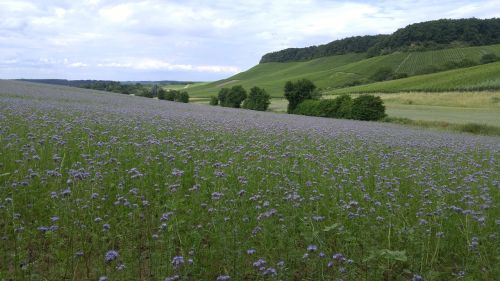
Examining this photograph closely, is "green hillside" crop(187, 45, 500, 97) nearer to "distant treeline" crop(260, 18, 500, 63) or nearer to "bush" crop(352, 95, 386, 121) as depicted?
"distant treeline" crop(260, 18, 500, 63)

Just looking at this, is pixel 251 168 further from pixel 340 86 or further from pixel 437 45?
pixel 437 45

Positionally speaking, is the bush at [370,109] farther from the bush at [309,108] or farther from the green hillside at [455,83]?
the green hillside at [455,83]

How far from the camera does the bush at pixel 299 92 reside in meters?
60.5

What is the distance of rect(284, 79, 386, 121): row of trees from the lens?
1663 inches

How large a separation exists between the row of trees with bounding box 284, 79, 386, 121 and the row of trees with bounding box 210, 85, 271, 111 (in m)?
4.95

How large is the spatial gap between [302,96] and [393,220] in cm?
5607

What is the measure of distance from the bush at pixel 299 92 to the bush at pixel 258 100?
4.68 m

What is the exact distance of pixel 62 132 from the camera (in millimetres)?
9016

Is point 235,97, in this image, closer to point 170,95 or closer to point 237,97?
point 237,97

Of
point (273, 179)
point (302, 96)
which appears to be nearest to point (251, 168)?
point (273, 179)

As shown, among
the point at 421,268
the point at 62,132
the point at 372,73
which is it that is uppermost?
the point at 372,73

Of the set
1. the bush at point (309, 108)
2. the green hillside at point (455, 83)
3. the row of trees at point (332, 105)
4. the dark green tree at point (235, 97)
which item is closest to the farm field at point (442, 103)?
the green hillside at point (455, 83)

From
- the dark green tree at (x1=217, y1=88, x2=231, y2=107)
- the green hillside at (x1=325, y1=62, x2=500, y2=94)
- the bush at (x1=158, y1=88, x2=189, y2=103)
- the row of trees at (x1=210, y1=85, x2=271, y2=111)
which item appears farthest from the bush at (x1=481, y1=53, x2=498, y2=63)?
the bush at (x1=158, y1=88, x2=189, y2=103)

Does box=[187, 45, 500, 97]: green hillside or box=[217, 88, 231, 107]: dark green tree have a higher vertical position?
box=[187, 45, 500, 97]: green hillside
